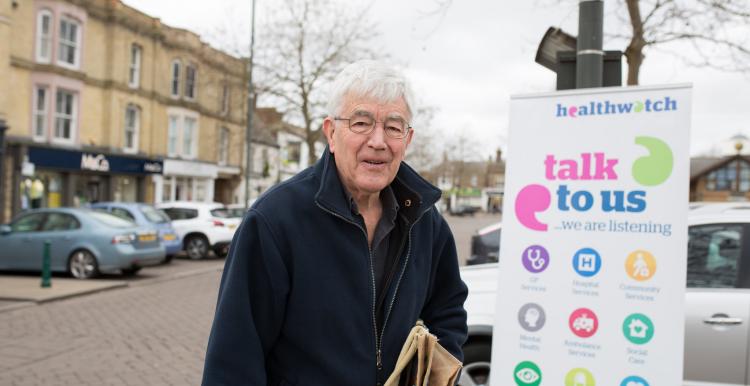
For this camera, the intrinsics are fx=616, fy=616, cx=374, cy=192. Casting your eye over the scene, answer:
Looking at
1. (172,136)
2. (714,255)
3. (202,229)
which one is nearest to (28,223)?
(202,229)

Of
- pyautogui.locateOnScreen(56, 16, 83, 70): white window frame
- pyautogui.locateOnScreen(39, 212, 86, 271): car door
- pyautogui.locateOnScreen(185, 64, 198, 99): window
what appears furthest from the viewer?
pyautogui.locateOnScreen(185, 64, 198, 99): window

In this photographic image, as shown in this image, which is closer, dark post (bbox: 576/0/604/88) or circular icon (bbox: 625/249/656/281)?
circular icon (bbox: 625/249/656/281)

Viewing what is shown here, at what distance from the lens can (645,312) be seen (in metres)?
3.17

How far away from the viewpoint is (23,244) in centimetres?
1244

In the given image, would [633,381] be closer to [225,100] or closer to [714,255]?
[714,255]

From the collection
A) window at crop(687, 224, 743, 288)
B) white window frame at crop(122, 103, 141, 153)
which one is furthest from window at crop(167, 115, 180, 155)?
window at crop(687, 224, 743, 288)

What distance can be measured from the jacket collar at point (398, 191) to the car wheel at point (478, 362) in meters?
2.65

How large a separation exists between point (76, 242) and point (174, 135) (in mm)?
18068

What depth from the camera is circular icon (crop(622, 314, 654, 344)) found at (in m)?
3.18

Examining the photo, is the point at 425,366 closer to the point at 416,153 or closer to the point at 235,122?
the point at 235,122

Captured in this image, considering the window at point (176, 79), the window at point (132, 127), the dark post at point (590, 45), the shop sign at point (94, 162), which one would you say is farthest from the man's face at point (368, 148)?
the window at point (176, 79)

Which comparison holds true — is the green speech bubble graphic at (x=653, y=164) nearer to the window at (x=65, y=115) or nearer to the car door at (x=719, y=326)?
the car door at (x=719, y=326)

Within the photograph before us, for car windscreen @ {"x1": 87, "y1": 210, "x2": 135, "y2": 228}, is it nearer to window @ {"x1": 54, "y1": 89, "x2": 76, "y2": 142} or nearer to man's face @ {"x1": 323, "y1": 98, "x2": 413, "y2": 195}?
window @ {"x1": 54, "y1": 89, "x2": 76, "y2": 142}

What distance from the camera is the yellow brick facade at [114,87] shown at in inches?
797
